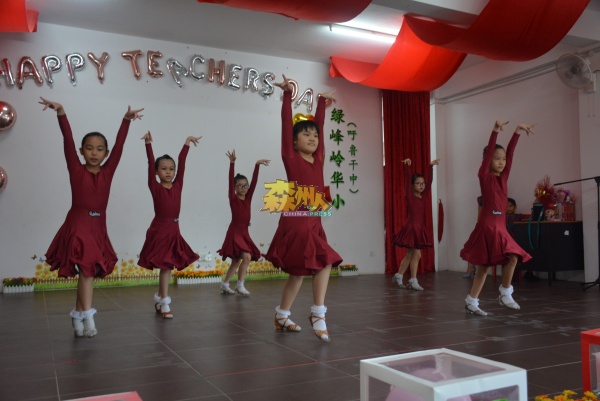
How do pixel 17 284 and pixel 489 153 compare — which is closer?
pixel 489 153

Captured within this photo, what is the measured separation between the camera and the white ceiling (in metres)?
6.19

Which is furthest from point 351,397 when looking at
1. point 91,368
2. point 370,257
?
point 370,257

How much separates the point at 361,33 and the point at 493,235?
4.11 m

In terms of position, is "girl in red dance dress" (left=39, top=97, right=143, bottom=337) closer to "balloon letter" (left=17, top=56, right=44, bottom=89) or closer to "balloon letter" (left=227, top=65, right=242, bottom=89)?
"balloon letter" (left=17, top=56, right=44, bottom=89)

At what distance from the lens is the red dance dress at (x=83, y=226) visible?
361 cm

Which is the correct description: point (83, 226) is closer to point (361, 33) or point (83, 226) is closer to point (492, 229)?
point (492, 229)

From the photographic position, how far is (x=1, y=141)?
265 inches

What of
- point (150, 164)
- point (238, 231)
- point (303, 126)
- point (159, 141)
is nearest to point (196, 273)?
point (238, 231)

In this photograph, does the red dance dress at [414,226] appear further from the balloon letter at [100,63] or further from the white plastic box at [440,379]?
the white plastic box at [440,379]

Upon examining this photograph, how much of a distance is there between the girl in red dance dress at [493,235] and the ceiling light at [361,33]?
344 cm

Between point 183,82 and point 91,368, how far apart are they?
5669mm

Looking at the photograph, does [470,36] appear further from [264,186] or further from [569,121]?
[264,186]

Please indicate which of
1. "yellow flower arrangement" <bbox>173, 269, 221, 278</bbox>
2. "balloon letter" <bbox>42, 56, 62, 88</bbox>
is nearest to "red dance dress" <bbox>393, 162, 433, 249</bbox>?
"yellow flower arrangement" <bbox>173, 269, 221, 278</bbox>

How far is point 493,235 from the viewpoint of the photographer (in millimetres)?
4641
